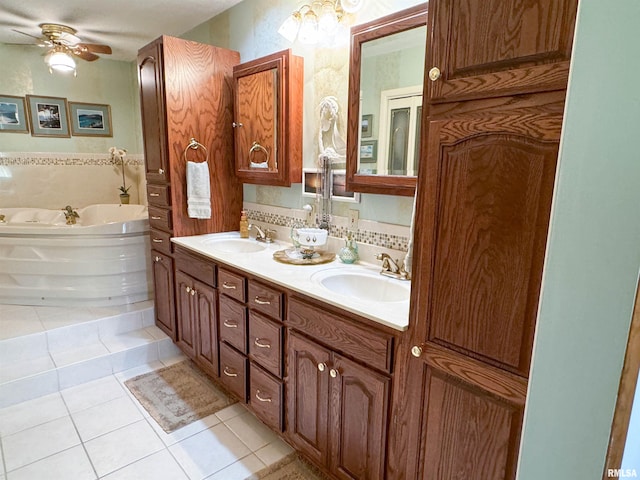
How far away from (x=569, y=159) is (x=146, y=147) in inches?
105

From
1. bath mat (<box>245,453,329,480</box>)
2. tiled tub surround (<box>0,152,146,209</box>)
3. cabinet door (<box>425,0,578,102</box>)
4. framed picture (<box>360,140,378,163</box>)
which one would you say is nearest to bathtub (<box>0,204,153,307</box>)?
tiled tub surround (<box>0,152,146,209</box>)

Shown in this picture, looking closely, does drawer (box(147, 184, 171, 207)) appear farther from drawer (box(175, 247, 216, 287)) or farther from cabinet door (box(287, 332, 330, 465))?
cabinet door (box(287, 332, 330, 465))

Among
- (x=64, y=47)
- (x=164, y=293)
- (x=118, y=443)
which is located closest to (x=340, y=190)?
(x=164, y=293)

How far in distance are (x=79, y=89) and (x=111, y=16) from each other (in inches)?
61.1

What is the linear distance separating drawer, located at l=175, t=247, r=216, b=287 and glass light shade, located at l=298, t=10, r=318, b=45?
1.29 metres

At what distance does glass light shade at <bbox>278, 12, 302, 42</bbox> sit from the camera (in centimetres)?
194

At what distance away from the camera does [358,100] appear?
173cm

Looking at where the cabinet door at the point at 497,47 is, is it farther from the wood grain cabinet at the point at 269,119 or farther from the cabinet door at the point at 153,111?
the cabinet door at the point at 153,111

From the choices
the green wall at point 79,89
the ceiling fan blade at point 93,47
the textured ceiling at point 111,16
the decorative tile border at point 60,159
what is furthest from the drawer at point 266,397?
the green wall at point 79,89

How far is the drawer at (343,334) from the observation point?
3.98 ft

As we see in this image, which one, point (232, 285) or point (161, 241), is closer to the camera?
point (232, 285)

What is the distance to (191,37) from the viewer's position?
3.08 meters

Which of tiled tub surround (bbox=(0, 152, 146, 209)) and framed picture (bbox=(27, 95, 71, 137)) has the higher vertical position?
framed picture (bbox=(27, 95, 71, 137))

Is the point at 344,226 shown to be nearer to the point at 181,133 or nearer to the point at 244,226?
the point at 244,226
